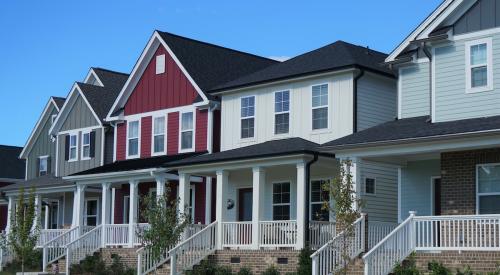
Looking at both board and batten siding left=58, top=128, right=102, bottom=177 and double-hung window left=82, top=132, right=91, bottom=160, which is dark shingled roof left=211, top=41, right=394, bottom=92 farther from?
double-hung window left=82, top=132, right=91, bottom=160

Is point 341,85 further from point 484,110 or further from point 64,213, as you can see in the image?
point 64,213

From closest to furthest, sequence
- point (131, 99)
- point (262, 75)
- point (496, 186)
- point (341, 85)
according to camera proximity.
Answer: point (496, 186) < point (341, 85) < point (262, 75) < point (131, 99)

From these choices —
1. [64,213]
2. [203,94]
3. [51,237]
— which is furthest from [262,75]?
[64,213]

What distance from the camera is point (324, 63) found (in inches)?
1125

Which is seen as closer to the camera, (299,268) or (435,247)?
(435,247)

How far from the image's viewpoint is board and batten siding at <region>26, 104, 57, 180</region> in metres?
44.1

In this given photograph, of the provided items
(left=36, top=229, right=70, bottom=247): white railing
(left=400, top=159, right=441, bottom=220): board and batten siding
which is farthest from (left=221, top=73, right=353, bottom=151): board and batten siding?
(left=36, top=229, right=70, bottom=247): white railing

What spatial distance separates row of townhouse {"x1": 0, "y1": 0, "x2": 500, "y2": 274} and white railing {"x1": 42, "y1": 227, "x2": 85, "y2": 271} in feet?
0.43

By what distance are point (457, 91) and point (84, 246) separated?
648 inches

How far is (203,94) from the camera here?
3219 cm

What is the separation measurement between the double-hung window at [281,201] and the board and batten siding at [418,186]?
5.17 m

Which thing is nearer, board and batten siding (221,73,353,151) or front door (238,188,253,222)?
board and batten siding (221,73,353,151)

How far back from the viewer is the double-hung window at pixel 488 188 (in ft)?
72.4

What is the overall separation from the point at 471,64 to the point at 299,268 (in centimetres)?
756
